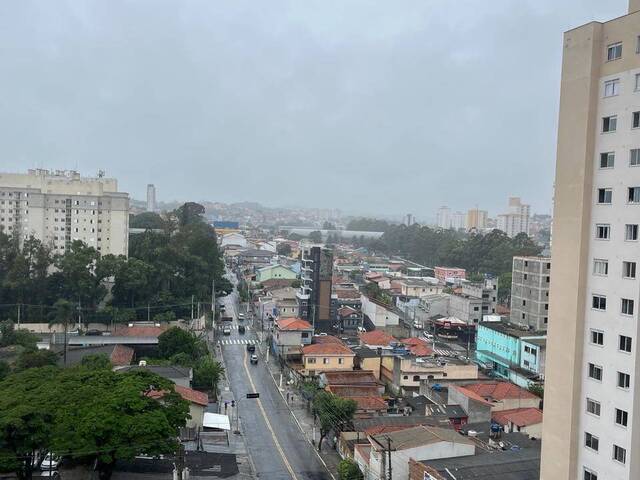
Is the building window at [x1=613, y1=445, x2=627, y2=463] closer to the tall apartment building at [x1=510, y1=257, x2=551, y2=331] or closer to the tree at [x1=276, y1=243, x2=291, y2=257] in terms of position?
the tall apartment building at [x1=510, y1=257, x2=551, y2=331]

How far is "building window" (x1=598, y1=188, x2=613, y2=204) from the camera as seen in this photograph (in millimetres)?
7298

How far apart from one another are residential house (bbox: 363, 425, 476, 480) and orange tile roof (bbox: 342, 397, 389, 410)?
143 inches

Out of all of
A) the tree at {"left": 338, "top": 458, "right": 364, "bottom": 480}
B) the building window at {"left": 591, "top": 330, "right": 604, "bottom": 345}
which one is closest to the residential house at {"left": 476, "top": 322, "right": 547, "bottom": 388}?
the tree at {"left": 338, "top": 458, "right": 364, "bottom": 480}

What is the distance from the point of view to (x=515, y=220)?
86.4 m

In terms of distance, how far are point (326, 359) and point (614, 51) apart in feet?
47.6

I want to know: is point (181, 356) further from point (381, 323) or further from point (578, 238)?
point (578, 238)

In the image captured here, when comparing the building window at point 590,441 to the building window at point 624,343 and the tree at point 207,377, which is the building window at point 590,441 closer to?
the building window at point 624,343

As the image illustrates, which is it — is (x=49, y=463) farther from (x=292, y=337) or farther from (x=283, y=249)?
(x=283, y=249)

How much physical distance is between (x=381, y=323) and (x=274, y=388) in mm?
9016

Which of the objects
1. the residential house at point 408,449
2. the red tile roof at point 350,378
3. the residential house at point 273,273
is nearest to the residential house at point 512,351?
the red tile roof at point 350,378

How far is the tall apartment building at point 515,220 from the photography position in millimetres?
86250

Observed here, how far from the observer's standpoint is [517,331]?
2242cm

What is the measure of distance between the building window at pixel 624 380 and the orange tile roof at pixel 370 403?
921 centimetres

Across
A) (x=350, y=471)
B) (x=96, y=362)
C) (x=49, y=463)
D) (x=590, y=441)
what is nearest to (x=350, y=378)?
(x=350, y=471)
